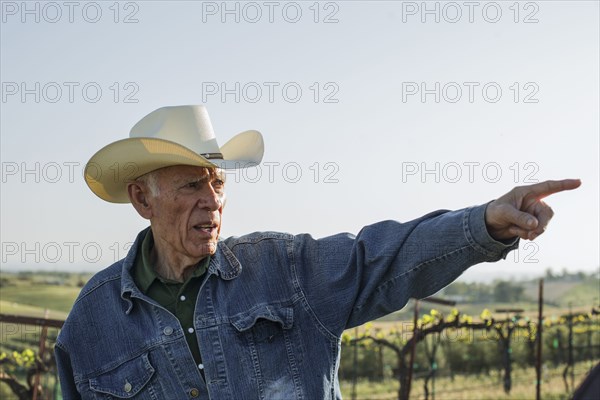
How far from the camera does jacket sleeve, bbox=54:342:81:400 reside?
123 inches

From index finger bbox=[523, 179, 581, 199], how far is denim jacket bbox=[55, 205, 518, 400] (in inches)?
14.3

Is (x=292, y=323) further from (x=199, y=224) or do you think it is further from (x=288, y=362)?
(x=199, y=224)

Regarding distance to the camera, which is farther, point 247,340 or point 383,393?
point 383,393

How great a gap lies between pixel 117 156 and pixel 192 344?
2.37ft

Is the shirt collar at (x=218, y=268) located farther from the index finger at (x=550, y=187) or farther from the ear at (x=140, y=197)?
the index finger at (x=550, y=187)

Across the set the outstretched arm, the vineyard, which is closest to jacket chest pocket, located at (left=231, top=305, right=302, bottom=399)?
the outstretched arm

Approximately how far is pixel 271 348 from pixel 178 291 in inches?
15.5

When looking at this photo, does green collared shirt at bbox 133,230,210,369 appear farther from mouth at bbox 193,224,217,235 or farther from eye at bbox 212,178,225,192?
eye at bbox 212,178,225,192

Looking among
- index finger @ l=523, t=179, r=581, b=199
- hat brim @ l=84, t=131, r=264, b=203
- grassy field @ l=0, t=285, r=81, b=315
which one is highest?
hat brim @ l=84, t=131, r=264, b=203

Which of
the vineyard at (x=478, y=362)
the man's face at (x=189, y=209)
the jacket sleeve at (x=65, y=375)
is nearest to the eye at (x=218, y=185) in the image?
the man's face at (x=189, y=209)

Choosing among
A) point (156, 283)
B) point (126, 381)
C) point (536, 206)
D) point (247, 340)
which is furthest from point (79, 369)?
point (536, 206)

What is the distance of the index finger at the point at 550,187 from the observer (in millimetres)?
2135

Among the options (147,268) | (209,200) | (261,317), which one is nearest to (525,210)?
(261,317)

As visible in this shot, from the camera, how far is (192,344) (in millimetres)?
2955
